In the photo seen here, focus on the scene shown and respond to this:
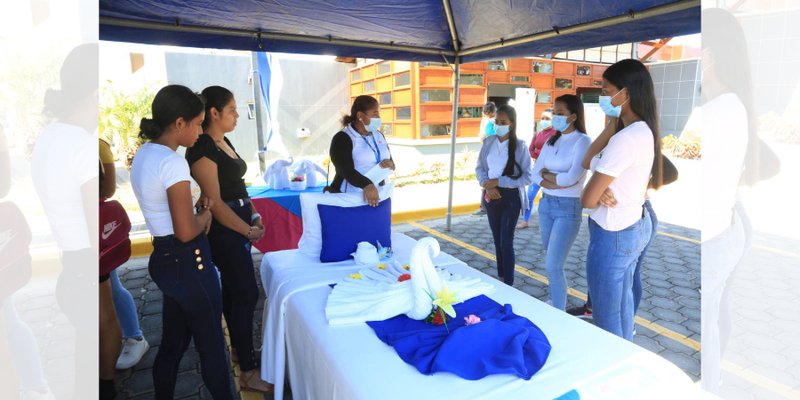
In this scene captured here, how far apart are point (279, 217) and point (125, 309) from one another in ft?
5.32

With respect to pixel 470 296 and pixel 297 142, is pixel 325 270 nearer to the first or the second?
pixel 470 296

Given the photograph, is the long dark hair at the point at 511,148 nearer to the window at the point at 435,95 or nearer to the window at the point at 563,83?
the window at the point at 435,95

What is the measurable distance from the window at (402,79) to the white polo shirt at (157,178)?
9.10 m

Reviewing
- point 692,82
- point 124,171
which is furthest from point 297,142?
point 692,82

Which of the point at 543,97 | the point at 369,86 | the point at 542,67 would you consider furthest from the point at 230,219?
the point at 542,67

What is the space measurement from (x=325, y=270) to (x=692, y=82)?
13.2 meters

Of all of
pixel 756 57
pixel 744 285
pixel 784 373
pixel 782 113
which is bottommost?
pixel 784 373

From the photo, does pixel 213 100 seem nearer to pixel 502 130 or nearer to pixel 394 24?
pixel 502 130

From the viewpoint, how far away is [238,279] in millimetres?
2197

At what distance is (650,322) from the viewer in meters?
3.12

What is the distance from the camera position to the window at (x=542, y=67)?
11703mm

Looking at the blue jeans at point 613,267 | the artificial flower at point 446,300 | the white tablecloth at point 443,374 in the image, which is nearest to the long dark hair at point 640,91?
the blue jeans at point 613,267

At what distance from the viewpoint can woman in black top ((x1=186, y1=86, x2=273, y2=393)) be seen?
77.4 inches

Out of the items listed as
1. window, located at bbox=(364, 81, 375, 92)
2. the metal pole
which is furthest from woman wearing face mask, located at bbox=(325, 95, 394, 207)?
window, located at bbox=(364, 81, 375, 92)
